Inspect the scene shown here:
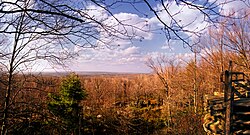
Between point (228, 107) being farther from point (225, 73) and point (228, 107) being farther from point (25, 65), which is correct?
point (25, 65)

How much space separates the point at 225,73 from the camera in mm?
6664

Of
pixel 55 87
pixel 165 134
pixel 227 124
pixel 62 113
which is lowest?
pixel 165 134

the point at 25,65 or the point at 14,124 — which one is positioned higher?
the point at 25,65

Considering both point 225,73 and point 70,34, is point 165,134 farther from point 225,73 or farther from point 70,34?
point 70,34

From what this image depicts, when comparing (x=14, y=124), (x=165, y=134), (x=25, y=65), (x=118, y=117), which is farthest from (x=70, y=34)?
(x=118, y=117)

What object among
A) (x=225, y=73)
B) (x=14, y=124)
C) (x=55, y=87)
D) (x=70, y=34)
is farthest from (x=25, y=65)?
(x=225, y=73)

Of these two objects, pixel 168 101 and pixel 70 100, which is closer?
pixel 70 100

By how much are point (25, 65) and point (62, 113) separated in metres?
9.84

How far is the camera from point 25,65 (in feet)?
16.5

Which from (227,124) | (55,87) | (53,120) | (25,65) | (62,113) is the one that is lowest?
(62,113)

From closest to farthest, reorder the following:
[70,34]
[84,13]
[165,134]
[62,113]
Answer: [84,13] < [70,34] < [62,113] < [165,134]

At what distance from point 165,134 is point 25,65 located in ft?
45.1

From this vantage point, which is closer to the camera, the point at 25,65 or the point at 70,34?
the point at 70,34

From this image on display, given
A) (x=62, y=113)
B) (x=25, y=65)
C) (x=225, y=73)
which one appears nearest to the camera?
(x=25, y=65)
